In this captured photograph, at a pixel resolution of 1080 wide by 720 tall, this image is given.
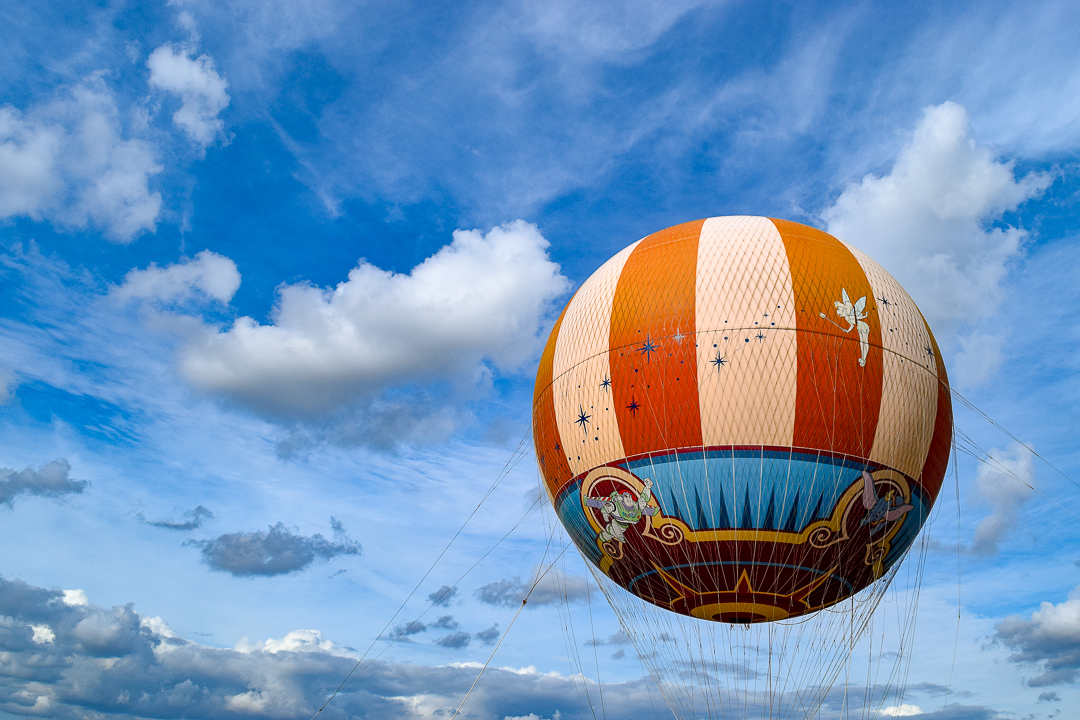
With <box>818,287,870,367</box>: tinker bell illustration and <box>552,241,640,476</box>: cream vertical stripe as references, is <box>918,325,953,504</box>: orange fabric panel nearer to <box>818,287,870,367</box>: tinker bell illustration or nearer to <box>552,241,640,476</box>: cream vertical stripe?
<box>818,287,870,367</box>: tinker bell illustration

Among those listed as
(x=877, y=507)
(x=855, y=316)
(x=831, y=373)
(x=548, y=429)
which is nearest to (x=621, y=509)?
(x=548, y=429)

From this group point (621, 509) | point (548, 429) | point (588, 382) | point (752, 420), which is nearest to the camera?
point (752, 420)

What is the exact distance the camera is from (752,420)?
1288 cm

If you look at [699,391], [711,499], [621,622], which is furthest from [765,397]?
[621,622]

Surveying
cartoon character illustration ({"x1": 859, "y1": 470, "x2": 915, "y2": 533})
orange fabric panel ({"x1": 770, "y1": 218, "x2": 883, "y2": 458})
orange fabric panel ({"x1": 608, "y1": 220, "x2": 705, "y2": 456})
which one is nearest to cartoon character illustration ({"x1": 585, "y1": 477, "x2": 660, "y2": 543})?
orange fabric panel ({"x1": 608, "y1": 220, "x2": 705, "y2": 456})

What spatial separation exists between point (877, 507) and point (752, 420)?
3072mm

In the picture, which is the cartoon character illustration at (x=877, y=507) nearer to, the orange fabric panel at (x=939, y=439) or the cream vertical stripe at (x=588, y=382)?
the orange fabric panel at (x=939, y=439)

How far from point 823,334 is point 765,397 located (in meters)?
1.57

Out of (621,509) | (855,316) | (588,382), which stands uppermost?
(855,316)

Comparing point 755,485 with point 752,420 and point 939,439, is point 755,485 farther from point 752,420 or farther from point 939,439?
point 939,439

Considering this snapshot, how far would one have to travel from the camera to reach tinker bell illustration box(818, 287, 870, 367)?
43.6 ft

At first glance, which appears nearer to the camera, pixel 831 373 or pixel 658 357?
pixel 831 373

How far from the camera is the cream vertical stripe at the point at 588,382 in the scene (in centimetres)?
1403

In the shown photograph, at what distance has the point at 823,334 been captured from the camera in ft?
43.1
